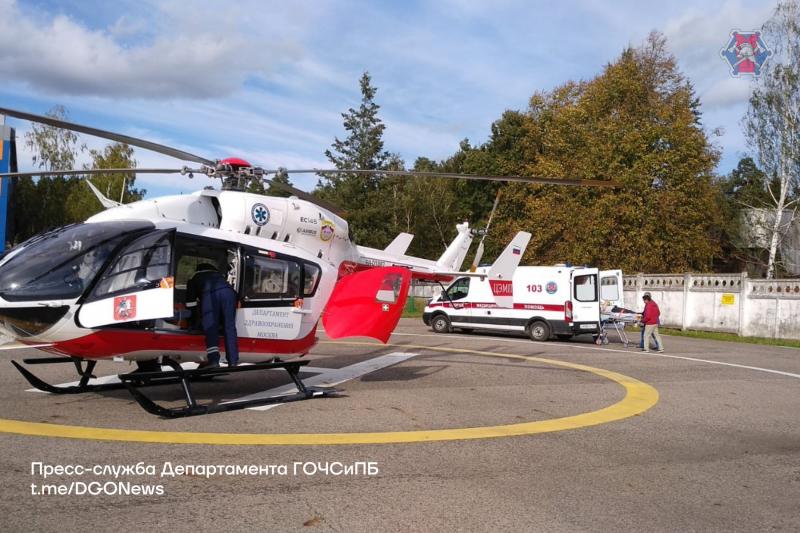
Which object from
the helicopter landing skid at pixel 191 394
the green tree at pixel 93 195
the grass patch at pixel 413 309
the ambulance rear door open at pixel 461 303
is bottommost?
the grass patch at pixel 413 309

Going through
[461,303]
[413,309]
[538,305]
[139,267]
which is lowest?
[413,309]

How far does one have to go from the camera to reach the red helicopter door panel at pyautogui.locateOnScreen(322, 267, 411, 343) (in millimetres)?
9875

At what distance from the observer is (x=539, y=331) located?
21281mm

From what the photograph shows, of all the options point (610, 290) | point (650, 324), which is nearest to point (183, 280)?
point (650, 324)

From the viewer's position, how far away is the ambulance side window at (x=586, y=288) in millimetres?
20844

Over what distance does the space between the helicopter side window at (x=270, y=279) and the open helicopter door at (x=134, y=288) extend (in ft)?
4.22

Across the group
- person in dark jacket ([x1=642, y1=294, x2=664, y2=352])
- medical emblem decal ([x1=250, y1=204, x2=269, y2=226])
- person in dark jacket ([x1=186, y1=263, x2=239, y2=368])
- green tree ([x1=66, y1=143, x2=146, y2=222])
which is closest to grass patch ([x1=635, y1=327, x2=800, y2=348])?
person in dark jacket ([x1=642, y1=294, x2=664, y2=352])

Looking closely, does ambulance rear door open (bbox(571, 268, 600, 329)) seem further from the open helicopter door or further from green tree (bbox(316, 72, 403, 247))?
green tree (bbox(316, 72, 403, 247))

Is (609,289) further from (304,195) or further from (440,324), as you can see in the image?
(304,195)

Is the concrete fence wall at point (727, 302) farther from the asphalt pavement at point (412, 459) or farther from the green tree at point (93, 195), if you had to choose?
the green tree at point (93, 195)

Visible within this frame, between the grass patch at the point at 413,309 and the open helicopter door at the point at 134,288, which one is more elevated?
the open helicopter door at the point at 134,288

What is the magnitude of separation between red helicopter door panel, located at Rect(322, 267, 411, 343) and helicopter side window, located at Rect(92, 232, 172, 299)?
2.97m

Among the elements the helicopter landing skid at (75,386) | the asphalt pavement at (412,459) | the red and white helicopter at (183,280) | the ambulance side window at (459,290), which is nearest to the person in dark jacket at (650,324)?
the ambulance side window at (459,290)

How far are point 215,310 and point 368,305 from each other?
8.25ft
